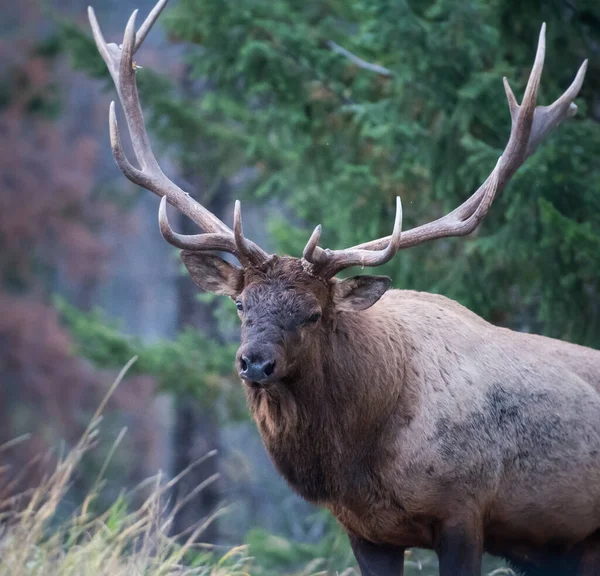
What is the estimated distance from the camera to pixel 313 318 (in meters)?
4.67

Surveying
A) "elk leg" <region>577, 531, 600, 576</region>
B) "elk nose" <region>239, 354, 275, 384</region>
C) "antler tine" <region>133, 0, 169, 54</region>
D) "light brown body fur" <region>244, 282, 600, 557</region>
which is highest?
"antler tine" <region>133, 0, 169, 54</region>

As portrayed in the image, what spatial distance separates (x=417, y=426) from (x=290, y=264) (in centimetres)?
96

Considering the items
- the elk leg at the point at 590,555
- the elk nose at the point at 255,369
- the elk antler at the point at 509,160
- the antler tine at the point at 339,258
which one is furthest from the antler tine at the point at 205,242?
the elk leg at the point at 590,555

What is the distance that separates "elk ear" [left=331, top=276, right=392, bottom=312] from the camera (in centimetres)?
484

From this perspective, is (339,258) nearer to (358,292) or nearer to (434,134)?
(358,292)

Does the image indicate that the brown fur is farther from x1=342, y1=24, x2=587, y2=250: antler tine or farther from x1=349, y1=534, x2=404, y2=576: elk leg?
x1=342, y1=24, x2=587, y2=250: antler tine

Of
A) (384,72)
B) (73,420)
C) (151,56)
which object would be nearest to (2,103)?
(151,56)

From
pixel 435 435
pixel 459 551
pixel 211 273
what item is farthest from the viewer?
pixel 211 273

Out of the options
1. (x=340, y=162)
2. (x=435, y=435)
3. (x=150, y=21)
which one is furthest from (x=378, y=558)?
(x=340, y=162)

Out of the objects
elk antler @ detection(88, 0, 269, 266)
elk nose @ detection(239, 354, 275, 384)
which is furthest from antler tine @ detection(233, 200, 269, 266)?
elk nose @ detection(239, 354, 275, 384)

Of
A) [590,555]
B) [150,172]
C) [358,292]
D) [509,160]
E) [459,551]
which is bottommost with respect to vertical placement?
[590,555]

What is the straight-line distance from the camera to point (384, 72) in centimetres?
770

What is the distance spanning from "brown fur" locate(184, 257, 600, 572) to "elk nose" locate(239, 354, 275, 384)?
0.13m

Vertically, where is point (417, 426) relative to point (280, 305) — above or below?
below
